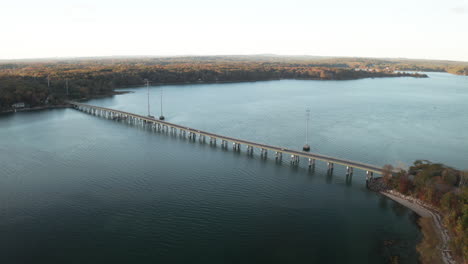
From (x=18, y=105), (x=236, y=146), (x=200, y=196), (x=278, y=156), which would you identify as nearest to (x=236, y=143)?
(x=236, y=146)

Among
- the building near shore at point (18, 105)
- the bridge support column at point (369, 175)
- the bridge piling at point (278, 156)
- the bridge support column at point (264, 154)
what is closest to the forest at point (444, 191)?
the bridge support column at point (369, 175)

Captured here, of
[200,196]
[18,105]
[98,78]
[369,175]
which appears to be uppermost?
[98,78]

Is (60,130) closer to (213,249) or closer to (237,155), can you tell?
(237,155)

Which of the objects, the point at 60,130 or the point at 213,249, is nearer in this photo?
the point at 213,249

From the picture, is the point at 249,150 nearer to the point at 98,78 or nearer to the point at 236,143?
Answer: the point at 236,143

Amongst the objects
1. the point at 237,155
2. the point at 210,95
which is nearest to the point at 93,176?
the point at 237,155

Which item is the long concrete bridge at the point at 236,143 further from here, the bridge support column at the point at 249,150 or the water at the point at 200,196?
the water at the point at 200,196

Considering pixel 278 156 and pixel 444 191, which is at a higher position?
pixel 444 191

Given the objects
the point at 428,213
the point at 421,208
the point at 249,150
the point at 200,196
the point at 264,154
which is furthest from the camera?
the point at 249,150
